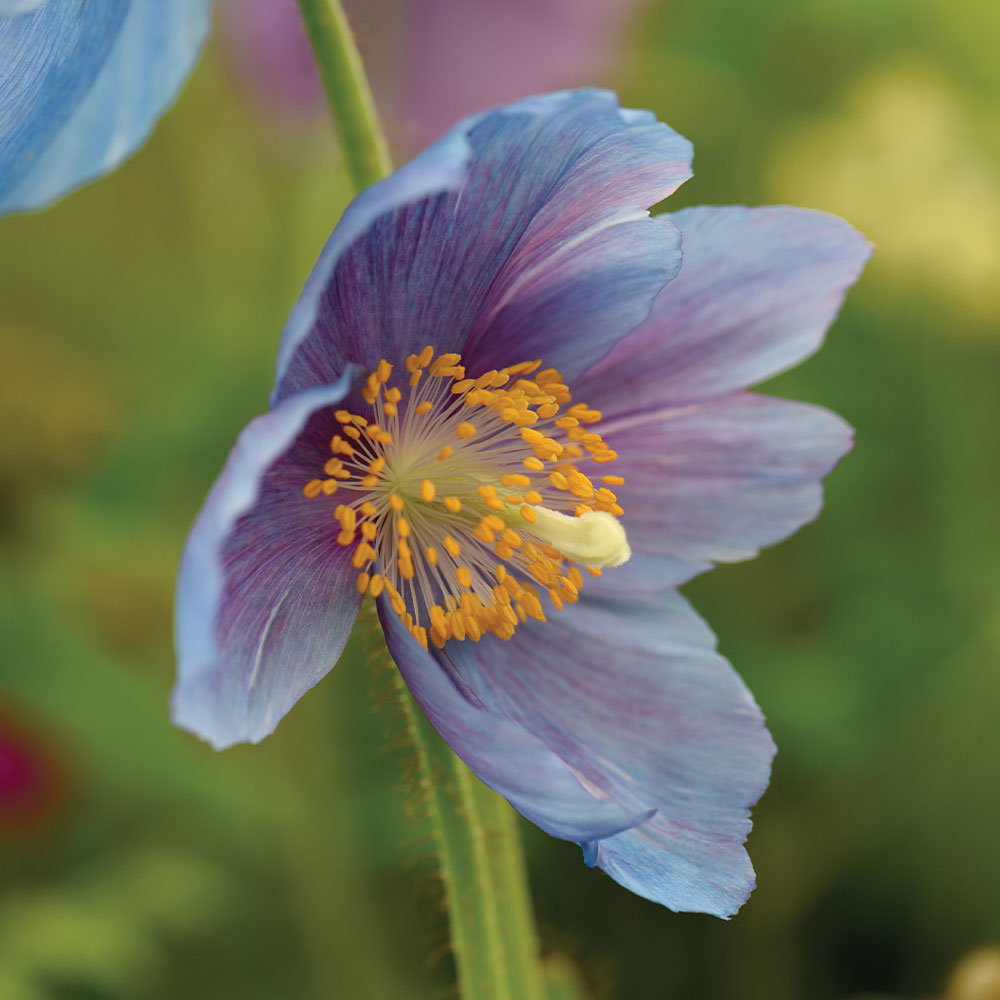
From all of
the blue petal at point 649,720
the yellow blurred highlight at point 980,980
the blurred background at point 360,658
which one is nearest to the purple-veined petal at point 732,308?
the blue petal at point 649,720

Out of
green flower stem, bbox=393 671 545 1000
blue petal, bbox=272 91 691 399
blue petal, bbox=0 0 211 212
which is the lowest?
green flower stem, bbox=393 671 545 1000

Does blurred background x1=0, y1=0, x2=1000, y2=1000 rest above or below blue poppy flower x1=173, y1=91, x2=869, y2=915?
below

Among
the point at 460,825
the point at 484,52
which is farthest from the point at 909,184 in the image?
the point at 460,825

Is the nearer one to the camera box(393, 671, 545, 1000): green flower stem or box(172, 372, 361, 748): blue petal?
box(172, 372, 361, 748): blue petal

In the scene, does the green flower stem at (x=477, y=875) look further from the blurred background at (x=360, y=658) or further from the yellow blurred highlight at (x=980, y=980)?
the blurred background at (x=360, y=658)

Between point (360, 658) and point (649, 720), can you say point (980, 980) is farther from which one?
point (360, 658)

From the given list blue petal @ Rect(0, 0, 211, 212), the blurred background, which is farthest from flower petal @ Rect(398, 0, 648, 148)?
blue petal @ Rect(0, 0, 211, 212)

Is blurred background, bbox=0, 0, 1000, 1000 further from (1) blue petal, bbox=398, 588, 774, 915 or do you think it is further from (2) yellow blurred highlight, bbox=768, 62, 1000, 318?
(1) blue petal, bbox=398, 588, 774, 915
